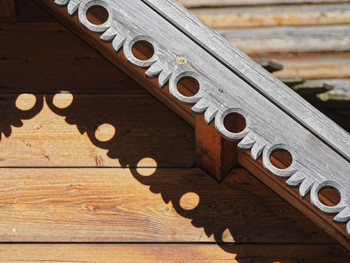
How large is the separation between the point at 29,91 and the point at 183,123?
1.95 feet

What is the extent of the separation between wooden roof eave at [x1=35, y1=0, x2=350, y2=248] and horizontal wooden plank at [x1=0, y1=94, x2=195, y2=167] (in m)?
0.53

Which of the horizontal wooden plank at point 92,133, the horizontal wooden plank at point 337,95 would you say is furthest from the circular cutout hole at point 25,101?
the horizontal wooden plank at point 337,95

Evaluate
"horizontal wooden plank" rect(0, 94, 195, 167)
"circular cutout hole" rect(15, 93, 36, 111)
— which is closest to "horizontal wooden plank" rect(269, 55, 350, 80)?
"horizontal wooden plank" rect(0, 94, 195, 167)

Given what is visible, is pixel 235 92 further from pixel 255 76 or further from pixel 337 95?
pixel 337 95

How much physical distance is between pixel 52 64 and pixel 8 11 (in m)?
0.27

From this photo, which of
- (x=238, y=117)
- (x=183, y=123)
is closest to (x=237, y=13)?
(x=183, y=123)

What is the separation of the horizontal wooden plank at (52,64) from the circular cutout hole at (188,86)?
47 cm

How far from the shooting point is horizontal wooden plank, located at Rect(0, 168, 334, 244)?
6.62 feet

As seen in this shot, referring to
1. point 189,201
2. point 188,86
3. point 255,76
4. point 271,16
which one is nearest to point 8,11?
point 188,86

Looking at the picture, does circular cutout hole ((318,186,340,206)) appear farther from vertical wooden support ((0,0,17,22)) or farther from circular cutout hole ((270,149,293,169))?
vertical wooden support ((0,0,17,22))

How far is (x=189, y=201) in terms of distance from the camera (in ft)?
6.78

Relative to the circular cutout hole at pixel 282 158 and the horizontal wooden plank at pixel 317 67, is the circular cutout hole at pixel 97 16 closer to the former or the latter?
the circular cutout hole at pixel 282 158

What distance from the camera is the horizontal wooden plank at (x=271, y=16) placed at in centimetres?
372

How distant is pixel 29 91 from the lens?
7.25 ft
